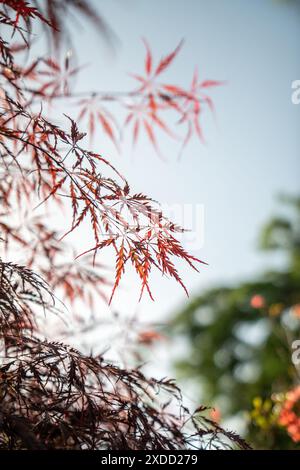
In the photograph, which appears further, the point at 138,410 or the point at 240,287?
the point at 240,287

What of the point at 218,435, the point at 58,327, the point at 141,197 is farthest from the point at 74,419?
the point at 58,327

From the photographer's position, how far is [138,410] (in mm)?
1122

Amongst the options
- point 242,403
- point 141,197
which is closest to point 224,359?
point 242,403

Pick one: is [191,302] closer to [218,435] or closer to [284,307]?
[284,307]

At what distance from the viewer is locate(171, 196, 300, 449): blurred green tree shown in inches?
218

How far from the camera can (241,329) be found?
238 inches

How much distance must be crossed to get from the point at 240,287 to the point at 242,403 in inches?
67.0

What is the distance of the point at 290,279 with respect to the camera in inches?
245

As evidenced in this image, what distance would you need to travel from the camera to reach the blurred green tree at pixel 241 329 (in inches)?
218

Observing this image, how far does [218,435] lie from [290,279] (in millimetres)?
5402
